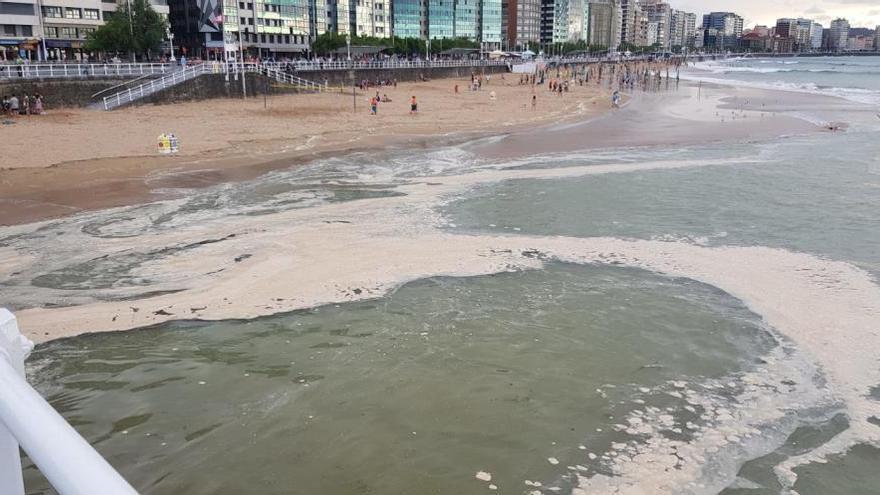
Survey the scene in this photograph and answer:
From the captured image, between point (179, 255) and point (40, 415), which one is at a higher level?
point (40, 415)

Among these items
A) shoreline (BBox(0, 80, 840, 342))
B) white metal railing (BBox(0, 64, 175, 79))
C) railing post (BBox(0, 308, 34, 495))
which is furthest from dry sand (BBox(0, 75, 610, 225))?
railing post (BBox(0, 308, 34, 495))

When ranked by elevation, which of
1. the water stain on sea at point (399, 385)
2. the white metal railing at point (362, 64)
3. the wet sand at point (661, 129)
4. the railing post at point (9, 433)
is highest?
the white metal railing at point (362, 64)

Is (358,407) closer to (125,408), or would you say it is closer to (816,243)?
(125,408)

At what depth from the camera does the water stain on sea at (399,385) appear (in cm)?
651

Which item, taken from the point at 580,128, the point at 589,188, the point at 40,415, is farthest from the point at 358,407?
the point at 580,128

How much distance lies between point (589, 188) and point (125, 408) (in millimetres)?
16091

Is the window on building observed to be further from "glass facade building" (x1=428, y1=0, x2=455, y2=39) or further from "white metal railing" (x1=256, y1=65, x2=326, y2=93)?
"glass facade building" (x1=428, y1=0, x2=455, y2=39)

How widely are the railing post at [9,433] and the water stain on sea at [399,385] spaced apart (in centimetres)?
442

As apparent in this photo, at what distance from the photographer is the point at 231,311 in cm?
1041

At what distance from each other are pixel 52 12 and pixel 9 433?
8690 centimetres

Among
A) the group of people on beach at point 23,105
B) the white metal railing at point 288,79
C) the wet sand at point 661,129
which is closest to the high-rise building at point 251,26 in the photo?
the white metal railing at point 288,79

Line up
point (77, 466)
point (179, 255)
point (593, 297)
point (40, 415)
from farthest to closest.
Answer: point (179, 255) → point (593, 297) → point (40, 415) → point (77, 466)

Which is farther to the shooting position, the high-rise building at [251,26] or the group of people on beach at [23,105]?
the high-rise building at [251,26]

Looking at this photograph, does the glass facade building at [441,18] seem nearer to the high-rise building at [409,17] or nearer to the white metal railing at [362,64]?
the high-rise building at [409,17]
